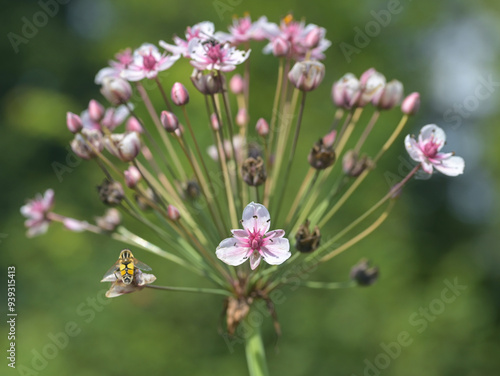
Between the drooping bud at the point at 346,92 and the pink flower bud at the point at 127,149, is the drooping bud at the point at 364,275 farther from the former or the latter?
the pink flower bud at the point at 127,149

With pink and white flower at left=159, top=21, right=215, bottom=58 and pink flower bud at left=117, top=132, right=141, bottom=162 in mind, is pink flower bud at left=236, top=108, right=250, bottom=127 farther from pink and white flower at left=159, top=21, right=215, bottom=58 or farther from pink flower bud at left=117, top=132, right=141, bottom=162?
pink flower bud at left=117, top=132, right=141, bottom=162

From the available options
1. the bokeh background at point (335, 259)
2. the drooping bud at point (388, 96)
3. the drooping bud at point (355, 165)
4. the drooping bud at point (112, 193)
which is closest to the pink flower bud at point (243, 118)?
the drooping bud at point (355, 165)

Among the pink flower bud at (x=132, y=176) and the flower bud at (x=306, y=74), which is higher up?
the flower bud at (x=306, y=74)

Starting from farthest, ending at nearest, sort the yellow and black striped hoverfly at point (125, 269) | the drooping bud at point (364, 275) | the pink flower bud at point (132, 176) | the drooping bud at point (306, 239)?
1. the drooping bud at point (364, 275)
2. the pink flower bud at point (132, 176)
3. the drooping bud at point (306, 239)
4. the yellow and black striped hoverfly at point (125, 269)

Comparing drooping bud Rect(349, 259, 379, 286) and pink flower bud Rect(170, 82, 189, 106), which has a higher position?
pink flower bud Rect(170, 82, 189, 106)

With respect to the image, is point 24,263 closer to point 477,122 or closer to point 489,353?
point 489,353

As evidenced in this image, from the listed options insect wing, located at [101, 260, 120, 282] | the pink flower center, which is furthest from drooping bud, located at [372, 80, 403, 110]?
insect wing, located at [101, 260, 120, 282]

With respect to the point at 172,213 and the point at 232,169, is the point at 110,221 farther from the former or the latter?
the point at 232,169

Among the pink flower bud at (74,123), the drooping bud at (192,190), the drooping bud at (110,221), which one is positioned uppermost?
the pink flower bud at (74,123)

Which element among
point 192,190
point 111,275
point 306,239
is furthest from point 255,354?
point 192,190
